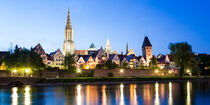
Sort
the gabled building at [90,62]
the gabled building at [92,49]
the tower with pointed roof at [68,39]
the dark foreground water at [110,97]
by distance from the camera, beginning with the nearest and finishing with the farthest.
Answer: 1. the dark foreground water at [110,97]
2. the gabled building at [90,62]
3. the tower with pointed roof at [68,39]
4. the gabled building at [92,49]

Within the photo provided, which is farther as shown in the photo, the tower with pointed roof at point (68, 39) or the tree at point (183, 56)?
the tower with pointed roof at point (68, 39)

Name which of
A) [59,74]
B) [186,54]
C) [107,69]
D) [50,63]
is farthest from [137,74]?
[50,63]

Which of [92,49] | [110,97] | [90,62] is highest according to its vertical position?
[92,49]

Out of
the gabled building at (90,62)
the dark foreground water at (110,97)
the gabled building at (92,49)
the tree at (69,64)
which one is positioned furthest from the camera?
the gabled building at (92,49)

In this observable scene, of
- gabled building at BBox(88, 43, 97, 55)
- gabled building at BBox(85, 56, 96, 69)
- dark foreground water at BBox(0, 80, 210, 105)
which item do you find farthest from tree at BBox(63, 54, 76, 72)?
gabled building at BBox(88, 43, 97, 55)

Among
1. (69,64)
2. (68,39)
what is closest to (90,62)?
(69,64)

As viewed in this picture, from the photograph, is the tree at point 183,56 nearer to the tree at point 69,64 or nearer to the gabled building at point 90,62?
the tree at point 69,64

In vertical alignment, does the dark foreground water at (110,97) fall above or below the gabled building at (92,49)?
below

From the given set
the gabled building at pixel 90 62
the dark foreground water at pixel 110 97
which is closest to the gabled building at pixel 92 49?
the gabled building at pixel 90 62

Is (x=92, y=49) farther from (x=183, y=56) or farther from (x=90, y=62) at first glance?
(x=183, y=56)

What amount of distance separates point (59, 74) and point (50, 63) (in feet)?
112

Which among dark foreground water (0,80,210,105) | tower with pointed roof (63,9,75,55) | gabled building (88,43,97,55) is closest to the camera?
dark foreground water (0,80,210,105)

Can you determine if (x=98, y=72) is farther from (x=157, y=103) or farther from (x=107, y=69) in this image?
(x=157, y=103)

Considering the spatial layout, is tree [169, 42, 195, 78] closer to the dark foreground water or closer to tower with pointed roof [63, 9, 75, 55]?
the dark foreground water
